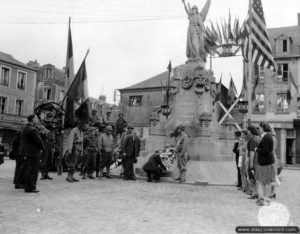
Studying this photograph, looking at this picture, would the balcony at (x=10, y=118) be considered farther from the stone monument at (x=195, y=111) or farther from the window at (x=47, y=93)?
the stone monument at (x=195, y=111)

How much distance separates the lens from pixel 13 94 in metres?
39.4

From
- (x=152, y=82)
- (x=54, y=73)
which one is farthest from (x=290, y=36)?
(x=54, y=73)

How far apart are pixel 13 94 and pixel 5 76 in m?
2.29

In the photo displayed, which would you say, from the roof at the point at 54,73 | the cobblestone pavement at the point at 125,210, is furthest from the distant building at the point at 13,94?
the cobblestone pavement at the point at 125,210

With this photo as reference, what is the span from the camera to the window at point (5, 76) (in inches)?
1489

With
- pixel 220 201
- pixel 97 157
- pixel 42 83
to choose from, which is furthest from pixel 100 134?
pixel 42 83

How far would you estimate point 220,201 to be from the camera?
8.23 metres

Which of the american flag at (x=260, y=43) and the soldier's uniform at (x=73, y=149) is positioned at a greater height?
the american flag at (x=260, y=43)

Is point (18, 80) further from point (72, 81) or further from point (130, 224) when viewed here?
point (130, 224)

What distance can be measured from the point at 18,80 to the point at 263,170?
3751 cm

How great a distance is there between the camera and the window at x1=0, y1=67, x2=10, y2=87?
37812mm

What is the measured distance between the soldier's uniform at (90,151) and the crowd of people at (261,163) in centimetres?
533

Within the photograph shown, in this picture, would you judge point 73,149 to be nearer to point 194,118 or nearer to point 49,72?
point 194,118

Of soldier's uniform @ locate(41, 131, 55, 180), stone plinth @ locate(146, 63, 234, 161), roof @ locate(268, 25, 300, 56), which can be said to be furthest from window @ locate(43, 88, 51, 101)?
soldier's uniform @ locate(41, 131, 55, 180)
